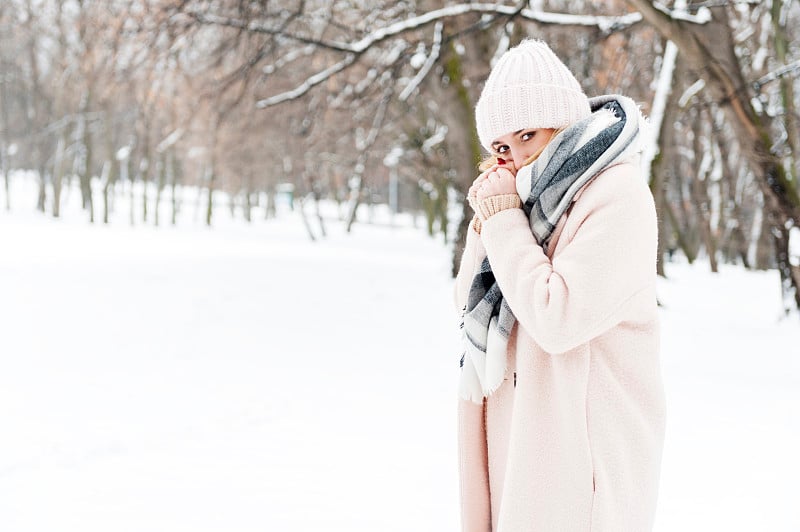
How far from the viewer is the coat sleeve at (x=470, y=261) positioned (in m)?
1.82

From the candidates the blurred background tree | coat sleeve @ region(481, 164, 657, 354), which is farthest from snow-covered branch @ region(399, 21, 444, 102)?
coat sleeve @ region(481, 164, 657, 354)

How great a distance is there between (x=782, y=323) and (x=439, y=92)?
631 centimetres

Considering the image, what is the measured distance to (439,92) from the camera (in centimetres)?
1208

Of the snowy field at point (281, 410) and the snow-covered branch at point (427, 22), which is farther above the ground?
the snow-covered branch at point (427, 22)

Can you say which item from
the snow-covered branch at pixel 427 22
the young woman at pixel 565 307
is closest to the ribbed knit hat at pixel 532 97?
the young woman at pixel 565 307

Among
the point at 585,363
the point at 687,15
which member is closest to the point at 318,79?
the point at 687,15

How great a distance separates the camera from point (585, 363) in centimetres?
160

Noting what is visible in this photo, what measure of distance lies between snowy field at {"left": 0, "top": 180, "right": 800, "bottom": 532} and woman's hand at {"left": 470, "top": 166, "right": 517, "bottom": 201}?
7.13 ft

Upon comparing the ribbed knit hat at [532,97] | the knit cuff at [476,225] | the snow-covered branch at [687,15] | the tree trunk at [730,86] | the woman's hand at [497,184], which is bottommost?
the knit cuff at [476,225]

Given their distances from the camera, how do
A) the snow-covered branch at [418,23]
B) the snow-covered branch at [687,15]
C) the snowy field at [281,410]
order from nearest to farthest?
1. the snowy field at [281,410]
2. the snow-covered branch at [687,15]
3. the snow-covered branch at [418,23]

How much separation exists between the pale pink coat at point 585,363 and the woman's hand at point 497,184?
7 centimetres

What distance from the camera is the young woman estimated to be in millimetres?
1535

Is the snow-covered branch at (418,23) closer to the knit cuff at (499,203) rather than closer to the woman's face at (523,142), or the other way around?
the woman's face at (523,142)

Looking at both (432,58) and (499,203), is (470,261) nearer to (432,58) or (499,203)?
(499,203)
